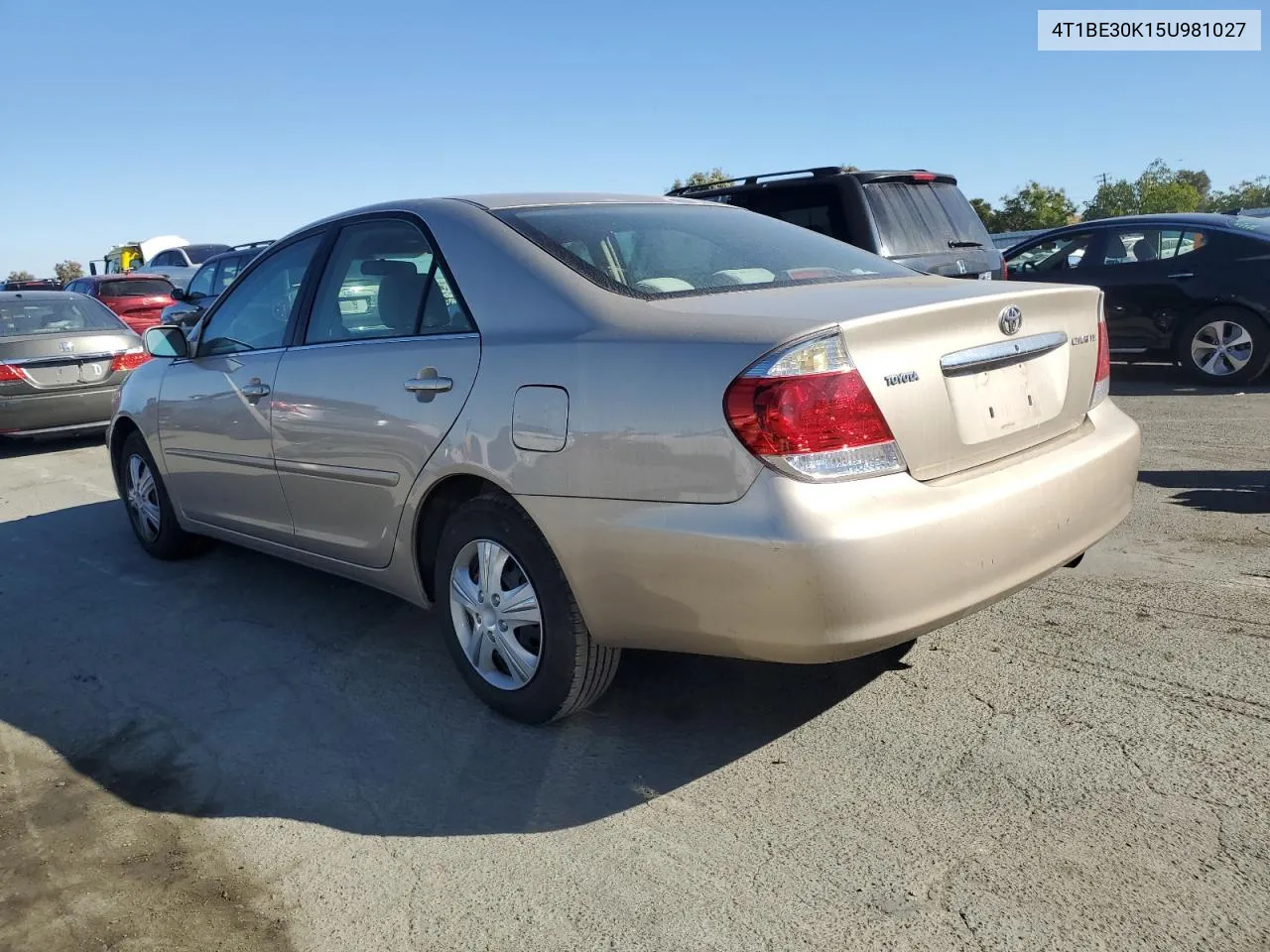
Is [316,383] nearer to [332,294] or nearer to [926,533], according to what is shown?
[332,294]

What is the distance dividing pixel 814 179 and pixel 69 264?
7582 cm

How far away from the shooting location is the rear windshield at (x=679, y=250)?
3377 millimetres

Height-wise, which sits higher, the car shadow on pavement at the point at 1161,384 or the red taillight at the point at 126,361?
the red taillight at the point at 126,361

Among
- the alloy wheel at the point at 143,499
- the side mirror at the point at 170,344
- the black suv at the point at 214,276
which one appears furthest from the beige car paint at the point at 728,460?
the black suv at the point at 214,276

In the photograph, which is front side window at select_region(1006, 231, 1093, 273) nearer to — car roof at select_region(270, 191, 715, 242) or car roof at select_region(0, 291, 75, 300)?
car roof at select_region(270, 191, 715, 242)

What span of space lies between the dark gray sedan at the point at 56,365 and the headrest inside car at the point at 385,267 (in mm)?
6227

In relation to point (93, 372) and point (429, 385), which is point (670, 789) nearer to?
point (429, 385)

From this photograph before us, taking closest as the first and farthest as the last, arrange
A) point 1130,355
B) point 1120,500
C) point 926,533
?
point 926,533
point 1120,500
point 1130,355

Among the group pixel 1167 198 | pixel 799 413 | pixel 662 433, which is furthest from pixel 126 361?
pixel 1167 198

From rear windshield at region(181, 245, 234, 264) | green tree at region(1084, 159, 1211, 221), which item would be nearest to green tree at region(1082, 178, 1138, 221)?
green tree at region(1084, 159, 1211, 221)

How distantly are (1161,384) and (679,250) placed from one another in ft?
25.4

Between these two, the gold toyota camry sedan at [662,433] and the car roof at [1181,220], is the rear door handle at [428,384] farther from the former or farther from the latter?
the car roof at [1181,220]

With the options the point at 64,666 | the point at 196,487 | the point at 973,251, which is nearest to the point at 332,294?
the point at 196,487

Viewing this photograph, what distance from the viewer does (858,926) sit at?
2.37 meters
